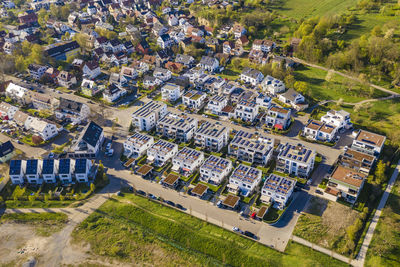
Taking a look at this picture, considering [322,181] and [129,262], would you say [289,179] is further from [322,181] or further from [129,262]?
[129,262]

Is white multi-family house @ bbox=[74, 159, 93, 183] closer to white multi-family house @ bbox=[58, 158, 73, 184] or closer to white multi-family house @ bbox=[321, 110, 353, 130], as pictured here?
white multi-family house @ bbox=[58, 158, 73, 184]

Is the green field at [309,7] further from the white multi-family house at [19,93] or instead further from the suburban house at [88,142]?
the white multi-family house at [19,93]

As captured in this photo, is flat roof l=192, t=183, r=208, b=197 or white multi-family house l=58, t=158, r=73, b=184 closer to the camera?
flat roof l=192, t=183, r=208, b=197

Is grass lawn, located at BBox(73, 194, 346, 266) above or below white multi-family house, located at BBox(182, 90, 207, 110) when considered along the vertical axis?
below

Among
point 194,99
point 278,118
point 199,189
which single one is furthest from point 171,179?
point 278,118

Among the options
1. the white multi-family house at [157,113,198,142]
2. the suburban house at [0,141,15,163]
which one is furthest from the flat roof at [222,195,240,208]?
the suburban house at [0,141,15,163]

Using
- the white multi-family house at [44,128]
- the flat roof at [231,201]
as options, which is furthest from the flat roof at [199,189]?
the white multi-family house at [44,128]
